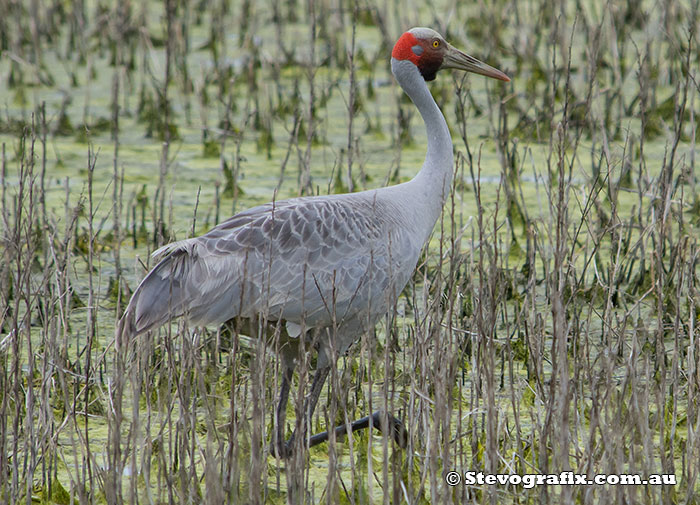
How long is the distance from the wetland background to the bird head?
291 millimetres

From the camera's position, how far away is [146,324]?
342 cm

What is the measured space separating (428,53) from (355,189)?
1708 millimetres

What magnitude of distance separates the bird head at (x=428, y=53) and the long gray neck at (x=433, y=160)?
0.28 ft

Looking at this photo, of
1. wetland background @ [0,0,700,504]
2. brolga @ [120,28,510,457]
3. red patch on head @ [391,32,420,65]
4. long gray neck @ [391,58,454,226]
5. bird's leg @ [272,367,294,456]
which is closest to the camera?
wetland background @ [0,0,700,504]

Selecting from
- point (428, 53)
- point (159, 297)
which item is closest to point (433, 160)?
point (428, 53)

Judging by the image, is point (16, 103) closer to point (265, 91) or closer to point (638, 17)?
point (265, 91)

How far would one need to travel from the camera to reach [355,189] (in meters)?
5.88

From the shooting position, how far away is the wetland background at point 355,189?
284cm

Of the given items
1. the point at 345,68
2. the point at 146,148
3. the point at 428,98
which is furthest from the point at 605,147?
the point at 345,68

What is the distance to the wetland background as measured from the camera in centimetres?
284

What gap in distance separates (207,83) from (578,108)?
8.97 ft

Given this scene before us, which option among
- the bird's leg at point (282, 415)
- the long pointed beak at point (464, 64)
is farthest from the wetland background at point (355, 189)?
the long pointed beak at point (464, 64)

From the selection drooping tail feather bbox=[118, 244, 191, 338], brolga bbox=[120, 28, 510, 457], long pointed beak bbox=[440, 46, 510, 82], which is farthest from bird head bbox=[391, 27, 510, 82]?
drooping tail feather bbox=[118, 244, 191, 338]

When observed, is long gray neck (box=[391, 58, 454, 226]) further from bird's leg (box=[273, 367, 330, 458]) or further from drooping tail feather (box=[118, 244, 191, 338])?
drooping tail feather (box=[118, 244, 191, 338])
